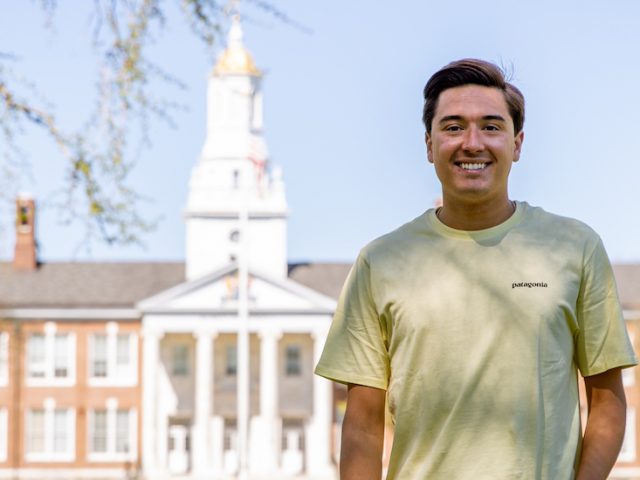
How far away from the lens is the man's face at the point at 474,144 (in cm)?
345

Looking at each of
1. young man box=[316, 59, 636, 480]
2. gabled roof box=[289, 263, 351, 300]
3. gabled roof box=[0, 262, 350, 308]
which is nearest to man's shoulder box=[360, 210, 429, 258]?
young man box=[316, 59, 636, 480]

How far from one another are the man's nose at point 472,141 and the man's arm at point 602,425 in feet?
1.74

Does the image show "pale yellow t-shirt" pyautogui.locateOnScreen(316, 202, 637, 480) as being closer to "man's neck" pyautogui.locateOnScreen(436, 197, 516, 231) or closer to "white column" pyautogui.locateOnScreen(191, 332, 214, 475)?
"man's neck" pyautogui.locateOnScreen(436, 197, 516, 231)

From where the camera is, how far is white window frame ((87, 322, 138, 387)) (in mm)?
62531

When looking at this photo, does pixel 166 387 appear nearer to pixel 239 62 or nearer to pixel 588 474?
pixel 239 62

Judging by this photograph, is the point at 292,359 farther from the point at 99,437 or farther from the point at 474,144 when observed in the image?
the point at 474,144

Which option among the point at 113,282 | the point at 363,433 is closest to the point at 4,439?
the point at 113,282

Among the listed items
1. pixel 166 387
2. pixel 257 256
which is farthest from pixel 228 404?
pixel 257 256

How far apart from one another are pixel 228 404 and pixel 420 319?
59754 mm

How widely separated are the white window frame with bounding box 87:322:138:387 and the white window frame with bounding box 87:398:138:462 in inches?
29.9

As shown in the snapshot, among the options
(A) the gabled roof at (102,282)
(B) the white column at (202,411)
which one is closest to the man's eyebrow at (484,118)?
(B) the white column at (202,411)

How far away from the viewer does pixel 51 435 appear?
204 ft

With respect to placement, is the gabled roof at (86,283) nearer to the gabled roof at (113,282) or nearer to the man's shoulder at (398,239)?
the gabled roof at (113,282)

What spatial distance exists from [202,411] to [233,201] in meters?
10.1
